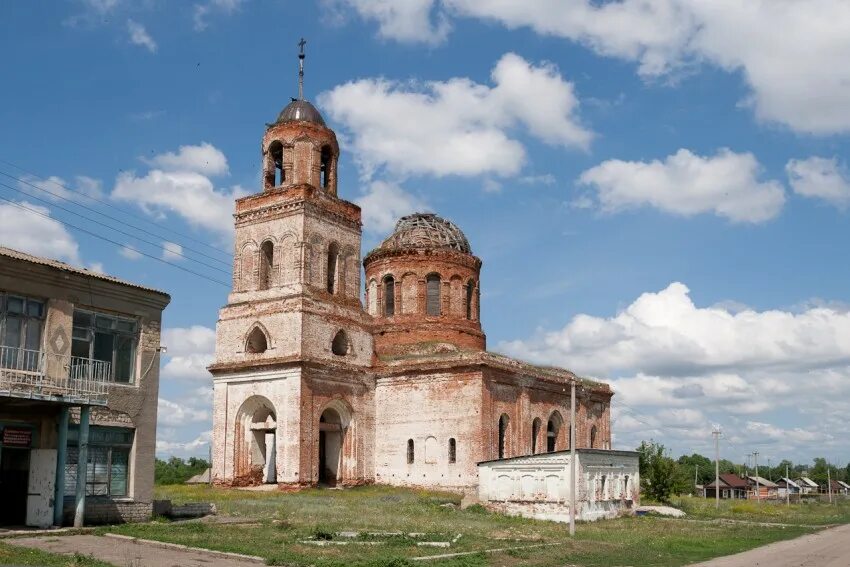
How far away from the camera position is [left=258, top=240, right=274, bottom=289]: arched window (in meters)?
39.8

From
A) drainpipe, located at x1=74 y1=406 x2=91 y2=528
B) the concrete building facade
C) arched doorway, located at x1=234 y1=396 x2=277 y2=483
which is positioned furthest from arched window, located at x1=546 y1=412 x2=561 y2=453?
drainpipe, located at x1=74 y1=406 x2=91 y2=528

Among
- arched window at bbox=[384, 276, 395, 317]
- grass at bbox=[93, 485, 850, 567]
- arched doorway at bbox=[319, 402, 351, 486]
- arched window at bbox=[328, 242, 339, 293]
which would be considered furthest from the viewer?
arched window at bbox=[384, 276, 395, 317]

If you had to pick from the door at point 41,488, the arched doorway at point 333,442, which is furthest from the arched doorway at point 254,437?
the door at point 41,488

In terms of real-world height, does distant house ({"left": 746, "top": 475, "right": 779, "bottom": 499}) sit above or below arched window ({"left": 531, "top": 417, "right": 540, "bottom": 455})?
below

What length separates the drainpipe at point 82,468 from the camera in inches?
797

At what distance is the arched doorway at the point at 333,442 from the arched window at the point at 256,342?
13.0 ft

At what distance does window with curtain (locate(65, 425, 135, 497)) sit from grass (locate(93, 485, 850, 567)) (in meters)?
1.40

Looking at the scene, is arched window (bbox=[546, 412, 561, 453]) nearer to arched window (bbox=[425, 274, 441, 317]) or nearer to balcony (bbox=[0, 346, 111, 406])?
arched window (bbox=[425, 274, 441, 317])

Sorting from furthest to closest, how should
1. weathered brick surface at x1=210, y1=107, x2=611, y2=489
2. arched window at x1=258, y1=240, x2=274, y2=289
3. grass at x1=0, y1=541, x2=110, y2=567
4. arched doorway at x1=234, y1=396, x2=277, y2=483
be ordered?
1. arched window at x1=258, y1=240, x2=274, y2=289
2. arched doorway at x1=234, y1=396, x2=277, y2=483
3. weathered brick surface at x1=210, y1=107, x2=611, y2=489
4. grass at x1=0, y1=541, x2=110, y2=567

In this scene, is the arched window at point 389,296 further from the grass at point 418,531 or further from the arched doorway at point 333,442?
the grass at point 418,531

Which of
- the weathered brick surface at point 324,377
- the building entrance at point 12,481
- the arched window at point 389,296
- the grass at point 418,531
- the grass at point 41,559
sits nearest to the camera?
the grass at point 41,559

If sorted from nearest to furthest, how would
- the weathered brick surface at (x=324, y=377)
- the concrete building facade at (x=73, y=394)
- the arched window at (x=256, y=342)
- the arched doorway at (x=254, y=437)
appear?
1. the concrete building facade at (x=73, y=394)
2. the weathered brick surface at (x=324, y=377)
3. the arched doorway at (x=254, y=437)
4. the arched window at (x=256, y=342)

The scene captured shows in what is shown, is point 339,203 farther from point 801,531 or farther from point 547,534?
point 801,531

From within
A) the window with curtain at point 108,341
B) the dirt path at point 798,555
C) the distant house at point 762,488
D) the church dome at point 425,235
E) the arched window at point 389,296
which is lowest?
the distant house at point 762,488
